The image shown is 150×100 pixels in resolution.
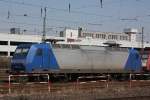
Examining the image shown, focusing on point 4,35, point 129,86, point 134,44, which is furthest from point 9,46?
point 129,86

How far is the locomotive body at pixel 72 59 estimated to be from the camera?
33.8m

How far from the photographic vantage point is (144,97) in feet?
82.3

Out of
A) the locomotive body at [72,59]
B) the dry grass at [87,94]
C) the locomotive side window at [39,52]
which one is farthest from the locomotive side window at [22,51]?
the dry grass at [87,94]

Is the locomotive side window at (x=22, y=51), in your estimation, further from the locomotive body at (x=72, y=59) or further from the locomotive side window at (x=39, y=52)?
the locomotive side window at (x=39, y=52)

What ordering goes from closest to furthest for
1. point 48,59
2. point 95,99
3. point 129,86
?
point 95,99, point 129,86, point 48,59

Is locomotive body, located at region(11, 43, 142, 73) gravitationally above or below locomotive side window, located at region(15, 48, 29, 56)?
below

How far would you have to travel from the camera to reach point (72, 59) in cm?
3688

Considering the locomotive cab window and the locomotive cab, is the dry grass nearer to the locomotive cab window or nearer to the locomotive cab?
the locomotive cab

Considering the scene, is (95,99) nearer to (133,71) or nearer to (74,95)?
(74,95)

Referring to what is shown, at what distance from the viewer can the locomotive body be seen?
33844 millimetres

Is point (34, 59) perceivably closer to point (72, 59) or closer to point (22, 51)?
point (22, 51)

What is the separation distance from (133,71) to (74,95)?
18.6 metres

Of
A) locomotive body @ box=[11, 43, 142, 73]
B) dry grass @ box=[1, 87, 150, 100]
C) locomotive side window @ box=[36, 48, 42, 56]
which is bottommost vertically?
dry grass @ box=[1, 87, 150, 100]

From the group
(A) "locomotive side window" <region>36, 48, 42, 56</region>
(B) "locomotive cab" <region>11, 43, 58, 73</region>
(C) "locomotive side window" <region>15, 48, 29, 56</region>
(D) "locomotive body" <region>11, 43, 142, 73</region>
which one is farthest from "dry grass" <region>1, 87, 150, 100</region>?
(C) "locomotive side window" <region>15, 48, 29, 56</region>
